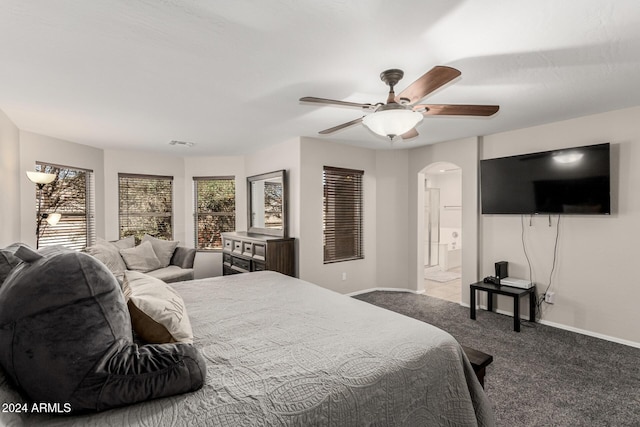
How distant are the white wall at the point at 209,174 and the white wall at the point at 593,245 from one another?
4.31 m

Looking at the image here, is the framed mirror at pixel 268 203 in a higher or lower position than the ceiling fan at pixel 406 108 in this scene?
lower

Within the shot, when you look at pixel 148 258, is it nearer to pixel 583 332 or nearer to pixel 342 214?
pixel 342 214

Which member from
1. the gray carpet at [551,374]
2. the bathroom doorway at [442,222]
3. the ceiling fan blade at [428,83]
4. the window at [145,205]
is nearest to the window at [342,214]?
the gray carpet at [551,374]

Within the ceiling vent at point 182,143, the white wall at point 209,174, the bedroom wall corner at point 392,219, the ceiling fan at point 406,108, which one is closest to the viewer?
the ceiling fan at point 406,108

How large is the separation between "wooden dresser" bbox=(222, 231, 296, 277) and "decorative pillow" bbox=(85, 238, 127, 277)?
59.2 inches

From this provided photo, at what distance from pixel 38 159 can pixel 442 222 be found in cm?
763

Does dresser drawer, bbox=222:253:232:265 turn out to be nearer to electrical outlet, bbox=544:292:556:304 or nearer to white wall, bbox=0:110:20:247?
white wall, bbox=0:110:20:247

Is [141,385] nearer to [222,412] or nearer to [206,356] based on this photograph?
[222,412]

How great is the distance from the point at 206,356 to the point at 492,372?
240 centimetres

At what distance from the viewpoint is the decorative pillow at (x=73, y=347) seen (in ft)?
3.04

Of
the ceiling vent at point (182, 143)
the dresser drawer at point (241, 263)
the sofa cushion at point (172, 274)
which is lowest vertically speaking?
the sofa cushion at point (172, 274)

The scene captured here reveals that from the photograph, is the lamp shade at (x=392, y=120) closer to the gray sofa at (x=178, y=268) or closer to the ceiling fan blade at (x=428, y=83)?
the ceiling fan blade at (x=428, y=83)

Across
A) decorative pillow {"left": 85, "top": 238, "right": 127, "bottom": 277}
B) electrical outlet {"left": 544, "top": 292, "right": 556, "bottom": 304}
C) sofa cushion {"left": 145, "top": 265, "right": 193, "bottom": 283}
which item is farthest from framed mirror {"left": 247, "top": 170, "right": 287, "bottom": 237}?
electrical outlet {"left": 544, "top": 292, "right": 556, "bottom": 304}

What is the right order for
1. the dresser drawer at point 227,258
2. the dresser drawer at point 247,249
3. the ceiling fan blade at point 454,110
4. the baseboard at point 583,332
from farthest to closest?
the dresser drawer at point 227,258 < the dresser drawer at point 247,249 < the baseboard at point 583,332 < the ceiling fan blade at point 454,110
